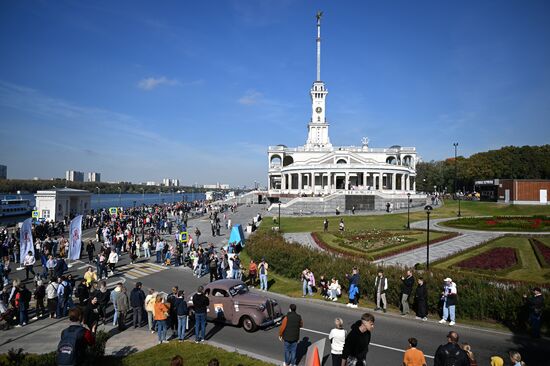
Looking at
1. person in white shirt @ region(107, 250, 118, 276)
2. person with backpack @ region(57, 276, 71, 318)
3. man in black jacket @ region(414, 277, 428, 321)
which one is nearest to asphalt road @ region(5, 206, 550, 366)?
man in black jacket @ region(414, 277, 428, 321)

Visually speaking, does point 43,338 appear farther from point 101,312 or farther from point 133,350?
point 133,350

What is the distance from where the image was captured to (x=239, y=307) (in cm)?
1323

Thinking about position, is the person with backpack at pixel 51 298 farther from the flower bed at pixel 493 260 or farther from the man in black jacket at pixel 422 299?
the flower bed at pixel 493 260

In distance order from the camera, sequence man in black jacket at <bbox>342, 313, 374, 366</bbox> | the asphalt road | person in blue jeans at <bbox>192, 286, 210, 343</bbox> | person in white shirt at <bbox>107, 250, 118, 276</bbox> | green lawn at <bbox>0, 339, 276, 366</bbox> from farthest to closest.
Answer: person in white shirt at <bbox>107, 250, 118, 276</bbox>, person in blue jeans at <bbox>192, 286, 210, 343</bbox>, the asphalt road, green lawn at <bbox>0, 339, 276, 366</bbox>, man in black jacket at <bbox>342, 313, 374, 366</bbox>

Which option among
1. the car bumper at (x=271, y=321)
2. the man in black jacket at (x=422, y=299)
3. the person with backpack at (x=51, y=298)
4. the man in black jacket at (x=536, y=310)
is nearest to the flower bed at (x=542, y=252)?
the man in black jacket at (x=536, y=310)

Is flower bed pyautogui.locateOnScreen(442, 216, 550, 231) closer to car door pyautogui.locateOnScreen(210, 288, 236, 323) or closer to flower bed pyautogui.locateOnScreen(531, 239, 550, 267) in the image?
flower bed pyautogui.locateOnScreen(531, 239, 550, 267)

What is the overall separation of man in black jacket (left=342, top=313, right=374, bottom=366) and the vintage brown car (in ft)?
16.5

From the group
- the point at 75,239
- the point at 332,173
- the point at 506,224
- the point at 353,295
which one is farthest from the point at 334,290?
the point at 332,173

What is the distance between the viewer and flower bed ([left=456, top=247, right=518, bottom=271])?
20.0 metres

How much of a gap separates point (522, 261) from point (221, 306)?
17801mm

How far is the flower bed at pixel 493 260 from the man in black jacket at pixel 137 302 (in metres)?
Result: 16.9

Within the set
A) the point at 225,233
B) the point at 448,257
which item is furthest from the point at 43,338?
the point at 225,233

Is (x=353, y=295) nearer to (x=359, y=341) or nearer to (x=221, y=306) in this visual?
(x=221, y=306)

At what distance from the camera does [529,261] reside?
2102 centimetres
